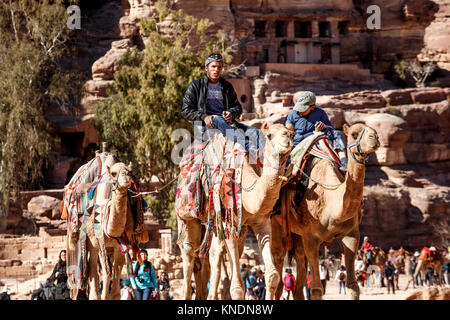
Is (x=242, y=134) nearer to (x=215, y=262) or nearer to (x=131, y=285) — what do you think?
(x=215, y=262)

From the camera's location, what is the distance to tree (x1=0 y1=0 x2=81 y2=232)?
37.8 m

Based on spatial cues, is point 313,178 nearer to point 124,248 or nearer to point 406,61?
point 124,248

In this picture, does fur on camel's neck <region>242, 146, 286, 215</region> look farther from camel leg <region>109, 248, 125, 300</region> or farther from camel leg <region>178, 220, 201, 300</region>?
camel leg <region>109, 248, 125, 300</region>

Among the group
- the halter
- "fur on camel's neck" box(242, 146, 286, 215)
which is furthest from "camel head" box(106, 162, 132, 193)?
the halter

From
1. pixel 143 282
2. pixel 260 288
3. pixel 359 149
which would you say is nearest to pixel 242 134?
pixel 359 149

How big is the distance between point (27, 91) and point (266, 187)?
3010cm

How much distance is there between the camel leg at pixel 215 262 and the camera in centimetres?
1166

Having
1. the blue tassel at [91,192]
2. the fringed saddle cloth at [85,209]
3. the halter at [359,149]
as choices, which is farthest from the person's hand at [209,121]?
the blue tassel at [91,192]

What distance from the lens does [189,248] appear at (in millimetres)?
12789

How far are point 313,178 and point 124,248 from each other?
326 cm

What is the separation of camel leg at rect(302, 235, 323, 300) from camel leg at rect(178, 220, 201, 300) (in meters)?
1.69

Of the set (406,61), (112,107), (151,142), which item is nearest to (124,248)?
(151,142)

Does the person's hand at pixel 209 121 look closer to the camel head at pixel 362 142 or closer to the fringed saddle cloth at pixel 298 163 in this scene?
the fringed saddle cloth at pixel 298 163
